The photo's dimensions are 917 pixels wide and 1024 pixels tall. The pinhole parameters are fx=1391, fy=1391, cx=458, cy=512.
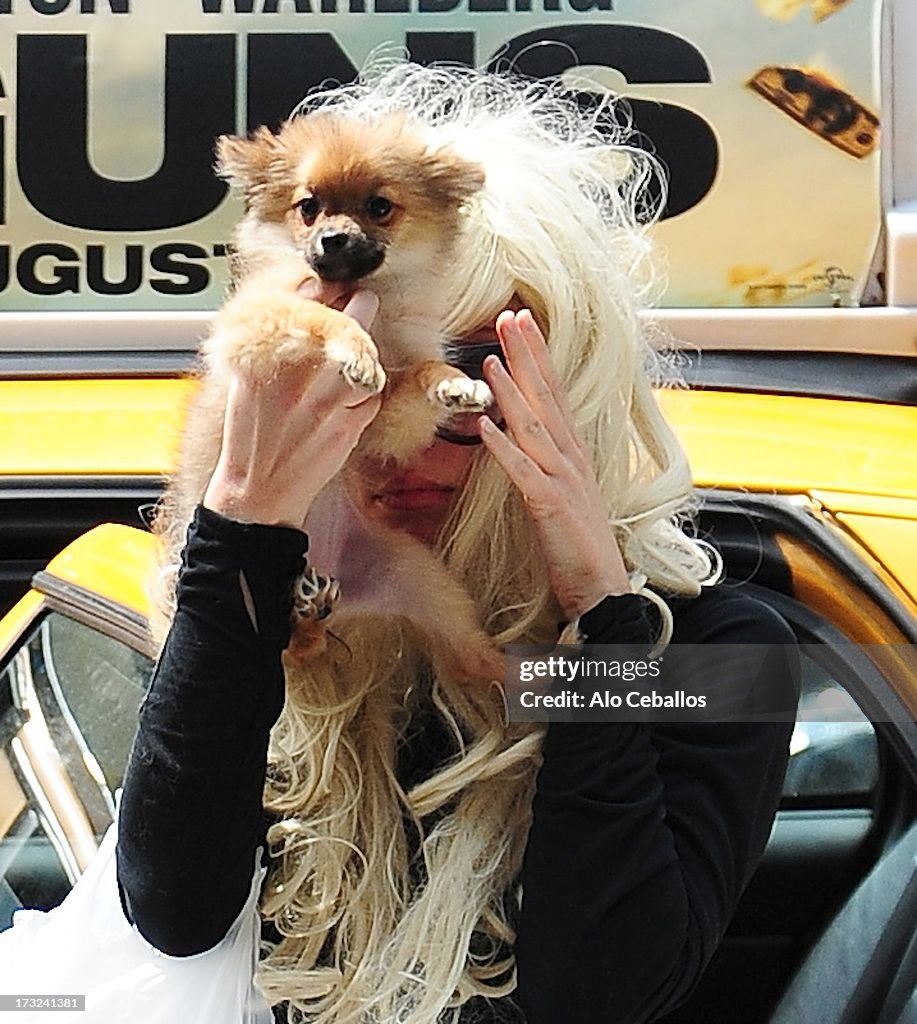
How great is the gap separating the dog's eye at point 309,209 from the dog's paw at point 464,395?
0.32 m

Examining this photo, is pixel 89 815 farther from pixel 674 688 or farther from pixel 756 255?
pixel 756 255

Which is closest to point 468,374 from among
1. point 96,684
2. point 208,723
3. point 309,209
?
point 309,209

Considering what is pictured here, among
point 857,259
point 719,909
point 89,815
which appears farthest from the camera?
point 857,259

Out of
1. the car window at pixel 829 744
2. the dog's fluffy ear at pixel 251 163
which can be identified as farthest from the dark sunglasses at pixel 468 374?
the car window at pixel 829 744

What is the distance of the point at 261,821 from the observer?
139 cm

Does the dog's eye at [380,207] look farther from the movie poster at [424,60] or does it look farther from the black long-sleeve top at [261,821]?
the black long-sleeve top at [261,821]

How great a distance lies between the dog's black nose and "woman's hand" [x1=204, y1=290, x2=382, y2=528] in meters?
0.32

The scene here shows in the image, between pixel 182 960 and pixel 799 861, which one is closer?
pixel 182 960

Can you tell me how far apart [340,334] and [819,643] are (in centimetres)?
73

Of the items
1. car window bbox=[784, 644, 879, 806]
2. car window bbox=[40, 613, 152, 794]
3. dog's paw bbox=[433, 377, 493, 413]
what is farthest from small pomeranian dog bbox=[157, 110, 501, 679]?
car window bbox=[784, 644, 879, 806]

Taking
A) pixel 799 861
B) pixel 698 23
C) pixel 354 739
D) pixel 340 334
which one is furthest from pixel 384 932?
pixel 698 23

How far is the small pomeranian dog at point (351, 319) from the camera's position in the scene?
154cm

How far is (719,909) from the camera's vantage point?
55.0 inches

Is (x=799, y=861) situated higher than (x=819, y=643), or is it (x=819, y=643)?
(x=819, y=643)
